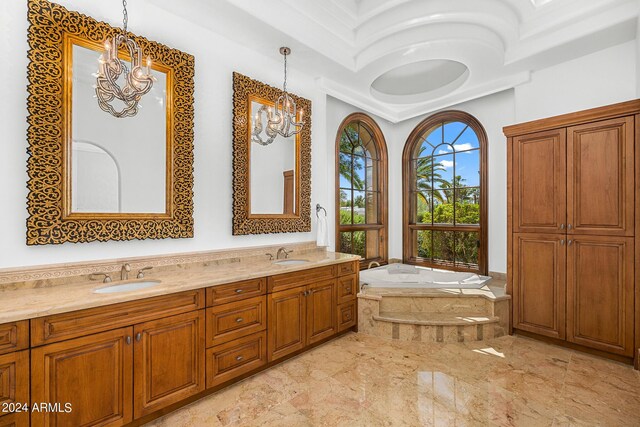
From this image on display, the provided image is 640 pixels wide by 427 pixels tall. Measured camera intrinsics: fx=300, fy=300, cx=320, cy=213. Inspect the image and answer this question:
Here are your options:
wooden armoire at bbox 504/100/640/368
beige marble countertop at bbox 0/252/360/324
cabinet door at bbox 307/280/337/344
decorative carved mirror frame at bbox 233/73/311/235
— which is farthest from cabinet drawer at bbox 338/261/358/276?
wooden armoire at bbox 504/100/640/368

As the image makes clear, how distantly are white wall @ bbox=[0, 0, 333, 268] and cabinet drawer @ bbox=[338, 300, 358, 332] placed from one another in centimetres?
84

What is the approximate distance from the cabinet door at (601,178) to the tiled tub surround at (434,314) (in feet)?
3.42

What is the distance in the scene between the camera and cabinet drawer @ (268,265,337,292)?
240 cm

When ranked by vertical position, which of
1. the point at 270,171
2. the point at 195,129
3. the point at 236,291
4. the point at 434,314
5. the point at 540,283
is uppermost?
the point at 195,129

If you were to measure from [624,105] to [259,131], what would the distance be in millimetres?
3035

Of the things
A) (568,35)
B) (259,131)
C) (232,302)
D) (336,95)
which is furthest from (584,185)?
(232,302)

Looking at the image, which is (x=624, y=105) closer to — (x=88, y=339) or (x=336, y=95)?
(x=336, y=95)

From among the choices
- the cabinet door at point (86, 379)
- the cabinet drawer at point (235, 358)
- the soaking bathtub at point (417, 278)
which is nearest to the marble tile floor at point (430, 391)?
the cabinet drawer at point (235, 358)

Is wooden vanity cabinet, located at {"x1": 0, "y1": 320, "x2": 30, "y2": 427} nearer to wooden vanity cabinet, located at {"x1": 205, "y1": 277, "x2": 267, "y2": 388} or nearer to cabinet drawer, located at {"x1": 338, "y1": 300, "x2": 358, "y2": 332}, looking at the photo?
wooden vanity cabinet, located at {"x1": 205, "y1": 277, "x2": 267, "y2": 388}

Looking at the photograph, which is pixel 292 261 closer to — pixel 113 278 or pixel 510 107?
pixel 113 278

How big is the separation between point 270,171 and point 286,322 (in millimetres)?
1440

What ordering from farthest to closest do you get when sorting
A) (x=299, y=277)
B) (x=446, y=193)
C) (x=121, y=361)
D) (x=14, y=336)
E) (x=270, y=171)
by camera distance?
(x=446, y=193)
(x=270, y=171)
(x=299, y=277)
(x=121, y=361)
(x=14, y=336)

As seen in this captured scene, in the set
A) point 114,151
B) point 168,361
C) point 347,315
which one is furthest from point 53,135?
point 347,315

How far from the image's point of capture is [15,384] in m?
1.35
